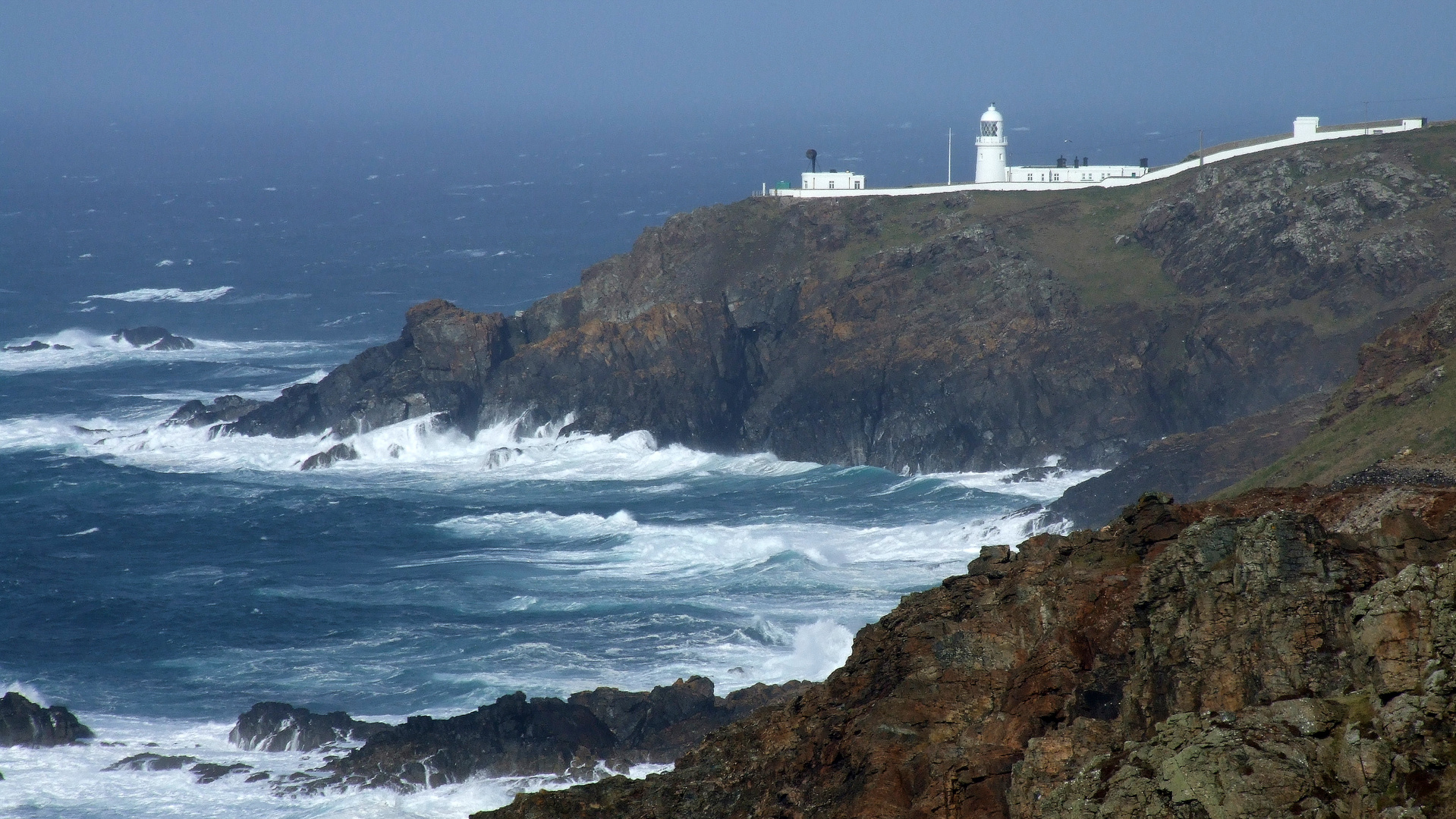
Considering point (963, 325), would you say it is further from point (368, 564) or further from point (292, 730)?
point (292, 730)

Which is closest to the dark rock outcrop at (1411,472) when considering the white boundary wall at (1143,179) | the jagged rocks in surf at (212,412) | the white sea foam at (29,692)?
the white sea foam at (29,692)

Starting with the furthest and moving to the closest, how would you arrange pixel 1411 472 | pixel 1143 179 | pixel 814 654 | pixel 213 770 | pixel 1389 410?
1. pixel 1143 179
2. pixel 1389 410
3. pixel 814 654
4. pixel 213 770
5. pixel 1411 472

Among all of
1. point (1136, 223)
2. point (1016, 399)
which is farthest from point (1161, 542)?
point (1136, 223)

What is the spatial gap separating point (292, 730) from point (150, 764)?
3548mm

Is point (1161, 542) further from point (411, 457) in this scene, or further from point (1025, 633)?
point (411, 457)

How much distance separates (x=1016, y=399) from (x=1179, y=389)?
7629 millimetres

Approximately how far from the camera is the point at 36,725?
44.0m

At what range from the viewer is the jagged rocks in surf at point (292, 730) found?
43.2m

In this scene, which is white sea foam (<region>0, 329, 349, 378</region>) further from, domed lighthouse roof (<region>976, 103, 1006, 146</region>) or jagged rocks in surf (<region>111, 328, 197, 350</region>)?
domed lighthouse roof (<region>976, 103, 1006, 146</region>)

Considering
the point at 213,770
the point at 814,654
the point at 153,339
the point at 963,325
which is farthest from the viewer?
the point at 153,339

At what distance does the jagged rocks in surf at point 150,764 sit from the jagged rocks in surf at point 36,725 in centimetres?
248

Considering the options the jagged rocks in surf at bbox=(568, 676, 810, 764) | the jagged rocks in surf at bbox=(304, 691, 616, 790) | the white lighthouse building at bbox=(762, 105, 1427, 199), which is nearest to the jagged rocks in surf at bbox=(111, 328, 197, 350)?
the white lighthouse building at bbox=(762, 105, 1427, 199)

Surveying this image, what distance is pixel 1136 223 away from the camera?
89.6 metres

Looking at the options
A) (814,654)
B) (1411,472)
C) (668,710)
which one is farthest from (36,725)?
(1411,472)
